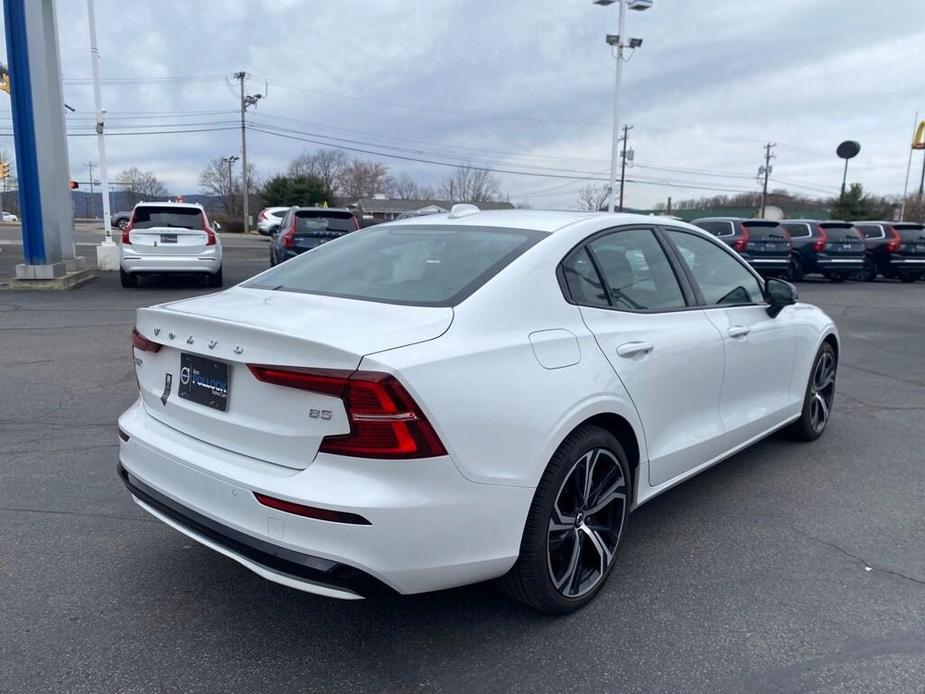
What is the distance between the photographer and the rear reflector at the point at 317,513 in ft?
7.39

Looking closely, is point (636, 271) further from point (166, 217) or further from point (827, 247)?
point (827, 247)

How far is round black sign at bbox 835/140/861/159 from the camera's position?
37.8 meters

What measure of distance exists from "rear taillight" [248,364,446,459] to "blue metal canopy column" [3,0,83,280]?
1391 centimetres

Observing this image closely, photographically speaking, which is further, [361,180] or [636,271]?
[361,180]

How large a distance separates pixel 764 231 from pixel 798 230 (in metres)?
2.05

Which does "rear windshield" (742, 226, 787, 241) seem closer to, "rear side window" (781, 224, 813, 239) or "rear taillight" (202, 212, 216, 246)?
"rear side window" (781, 224, 813, 239)

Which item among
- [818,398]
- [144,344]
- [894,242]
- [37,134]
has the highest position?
[37,134]

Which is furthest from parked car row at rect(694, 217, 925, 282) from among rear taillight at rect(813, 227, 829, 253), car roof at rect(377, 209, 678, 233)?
car roof at rect(377, 209, 678, 233)

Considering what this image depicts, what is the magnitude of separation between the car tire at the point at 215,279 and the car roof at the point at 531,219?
11.1 metres

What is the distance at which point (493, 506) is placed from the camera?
97.4 inches

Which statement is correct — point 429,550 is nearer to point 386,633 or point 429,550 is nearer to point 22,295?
point 386,633

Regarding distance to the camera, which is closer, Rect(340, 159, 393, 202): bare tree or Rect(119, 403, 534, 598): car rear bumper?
Rect(119, 403, 534, 598): car rear bumper

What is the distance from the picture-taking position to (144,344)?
3.04 meters

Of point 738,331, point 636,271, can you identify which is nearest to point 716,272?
point 738,331
